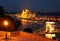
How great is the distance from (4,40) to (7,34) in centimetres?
82

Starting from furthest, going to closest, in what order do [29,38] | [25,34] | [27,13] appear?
[27,13] → [25,34] → [29,38]

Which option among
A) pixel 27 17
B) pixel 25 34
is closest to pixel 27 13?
pixel 27 17

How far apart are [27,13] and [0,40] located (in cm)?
5266

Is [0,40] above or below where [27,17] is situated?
above

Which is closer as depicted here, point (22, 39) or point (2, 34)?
point (22, 39)

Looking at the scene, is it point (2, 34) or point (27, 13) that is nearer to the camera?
point (2, 34)

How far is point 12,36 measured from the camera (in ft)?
29.4

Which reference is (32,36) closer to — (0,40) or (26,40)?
(26,40)

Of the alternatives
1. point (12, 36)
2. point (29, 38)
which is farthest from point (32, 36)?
point (12, 36)

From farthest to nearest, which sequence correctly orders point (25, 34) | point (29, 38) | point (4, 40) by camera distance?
point (25, 34) → point (29, 38) → point (4, 40)

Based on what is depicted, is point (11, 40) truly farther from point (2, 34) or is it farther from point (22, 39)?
point (2, 34)

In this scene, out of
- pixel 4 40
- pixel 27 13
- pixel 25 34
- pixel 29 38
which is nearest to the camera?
pixel 4 40

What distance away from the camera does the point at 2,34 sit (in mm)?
9109

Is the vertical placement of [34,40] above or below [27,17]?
above
